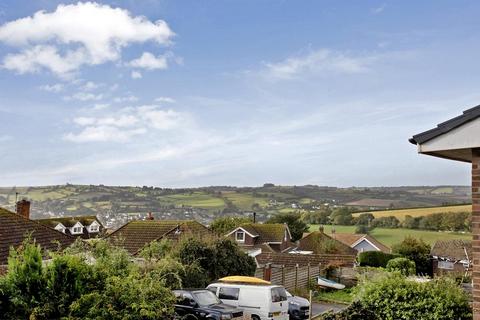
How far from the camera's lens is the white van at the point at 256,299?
54.5ft

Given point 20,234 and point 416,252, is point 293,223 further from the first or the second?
point 20,234

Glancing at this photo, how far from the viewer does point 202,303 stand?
15062mm

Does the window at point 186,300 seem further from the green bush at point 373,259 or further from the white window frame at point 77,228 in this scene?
the white window frame at point 77,228

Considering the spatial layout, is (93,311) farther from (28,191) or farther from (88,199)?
(28,191)

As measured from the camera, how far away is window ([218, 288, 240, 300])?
17.1m

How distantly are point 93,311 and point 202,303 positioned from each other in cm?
474

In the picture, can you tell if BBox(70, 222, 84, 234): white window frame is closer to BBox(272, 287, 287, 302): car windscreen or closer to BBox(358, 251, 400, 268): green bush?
BBox(358, 251, 400, 268): green bush

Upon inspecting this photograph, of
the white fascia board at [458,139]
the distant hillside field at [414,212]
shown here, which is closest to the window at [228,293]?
the white fascia board at [458,139]

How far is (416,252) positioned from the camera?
42.7 meters

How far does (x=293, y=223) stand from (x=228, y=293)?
5063 centimetres

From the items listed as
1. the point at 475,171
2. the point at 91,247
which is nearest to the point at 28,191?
the point at 91,247

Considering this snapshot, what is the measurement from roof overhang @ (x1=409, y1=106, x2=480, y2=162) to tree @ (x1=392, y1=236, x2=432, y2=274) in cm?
3835

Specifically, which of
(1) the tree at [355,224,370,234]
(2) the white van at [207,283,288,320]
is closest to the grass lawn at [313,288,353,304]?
(2) the white van at [207,283,288,320]

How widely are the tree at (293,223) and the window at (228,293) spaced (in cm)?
4939
